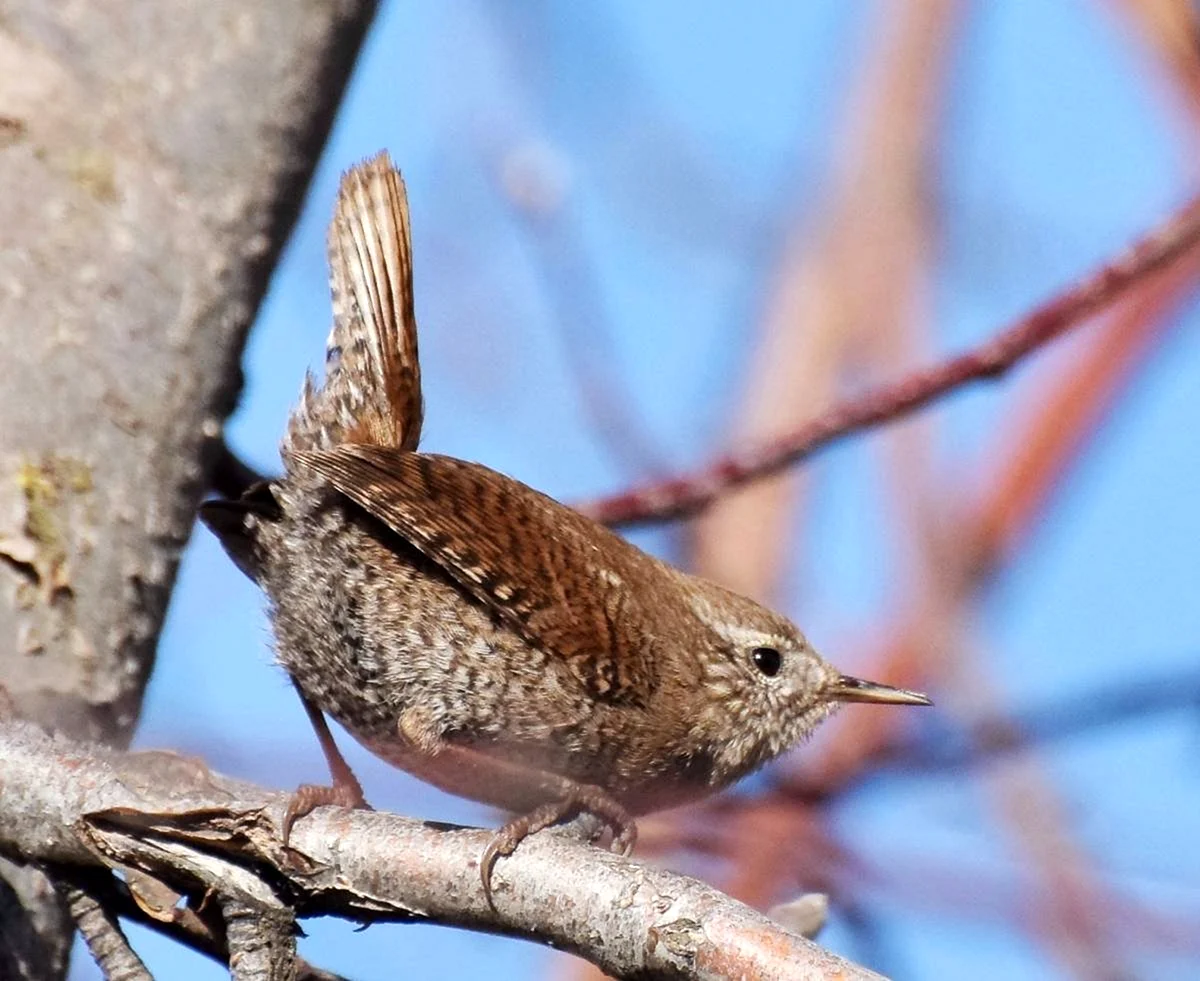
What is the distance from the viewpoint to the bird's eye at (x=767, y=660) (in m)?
2.94

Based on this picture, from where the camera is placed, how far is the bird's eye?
9.63 ft

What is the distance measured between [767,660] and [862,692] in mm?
183

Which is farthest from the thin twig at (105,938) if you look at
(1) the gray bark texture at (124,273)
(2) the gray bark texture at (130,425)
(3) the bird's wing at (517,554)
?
(3) the bird's wing at (517,554)

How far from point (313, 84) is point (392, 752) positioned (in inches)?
40.4

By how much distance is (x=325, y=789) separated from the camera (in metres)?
1.98

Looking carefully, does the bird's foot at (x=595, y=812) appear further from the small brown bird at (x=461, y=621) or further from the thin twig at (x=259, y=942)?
the thin twig at (x=259, y=942)

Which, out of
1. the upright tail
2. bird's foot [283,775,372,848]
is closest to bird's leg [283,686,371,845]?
bird's foot [283,775,372,848]

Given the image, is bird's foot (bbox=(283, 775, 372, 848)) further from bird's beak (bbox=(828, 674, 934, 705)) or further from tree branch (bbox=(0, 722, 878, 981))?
bird's beak (bbox=(828, 674, 934, 705))

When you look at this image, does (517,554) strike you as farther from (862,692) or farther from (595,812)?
(862,692)

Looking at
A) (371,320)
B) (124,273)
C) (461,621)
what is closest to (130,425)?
(124,273)

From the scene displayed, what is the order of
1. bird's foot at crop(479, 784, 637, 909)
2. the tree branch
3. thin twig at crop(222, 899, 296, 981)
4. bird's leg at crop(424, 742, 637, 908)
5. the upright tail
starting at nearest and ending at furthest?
1. the tree branch
2. thin twig at crop(222, 899, 296, 981)
3. bird's foot at crop(479, 784, 637, 909)
4. bird's leg at crop(424, 742, 637, 908)
5. the upright tail

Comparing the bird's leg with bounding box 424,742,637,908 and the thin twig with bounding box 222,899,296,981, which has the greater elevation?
the bird's leg with bounding box 424,742,637,908

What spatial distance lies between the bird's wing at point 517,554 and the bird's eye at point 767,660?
0.73ft

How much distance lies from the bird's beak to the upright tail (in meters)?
0.91
